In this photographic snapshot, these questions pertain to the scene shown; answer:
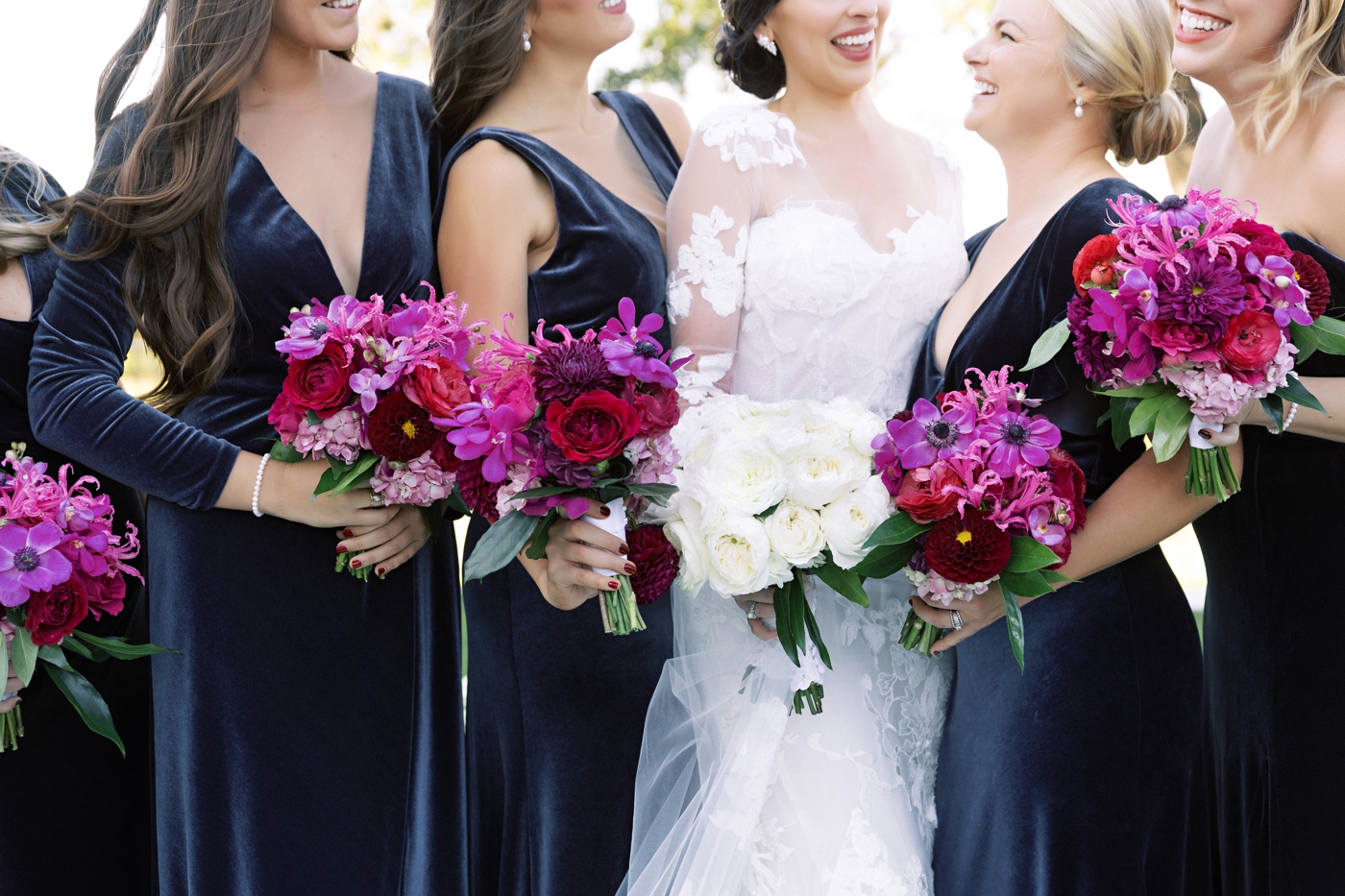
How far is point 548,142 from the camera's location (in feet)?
10.8

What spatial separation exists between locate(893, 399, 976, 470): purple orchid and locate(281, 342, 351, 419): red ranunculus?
125cm

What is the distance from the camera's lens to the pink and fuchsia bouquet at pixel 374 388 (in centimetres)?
258

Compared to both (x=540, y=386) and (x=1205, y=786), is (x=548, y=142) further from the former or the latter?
(x=1205, y=786)

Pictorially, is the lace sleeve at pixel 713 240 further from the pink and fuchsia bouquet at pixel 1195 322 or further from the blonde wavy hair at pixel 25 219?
the blonde wavy hair at pixel 25 219

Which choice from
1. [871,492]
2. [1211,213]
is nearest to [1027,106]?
[1211,213]

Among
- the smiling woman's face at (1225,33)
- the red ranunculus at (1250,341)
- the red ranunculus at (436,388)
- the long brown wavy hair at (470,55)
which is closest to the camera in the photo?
the red ranunculus at (1250,341)

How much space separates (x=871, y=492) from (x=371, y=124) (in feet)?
6.11

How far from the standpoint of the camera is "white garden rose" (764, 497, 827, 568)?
2492mm

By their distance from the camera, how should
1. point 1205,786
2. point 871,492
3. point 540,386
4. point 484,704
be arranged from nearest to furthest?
1. point 540,386
2. point 871,492
3. point 1205,786
4. point 484,704

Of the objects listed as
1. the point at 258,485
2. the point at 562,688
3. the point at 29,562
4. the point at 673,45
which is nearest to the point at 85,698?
the point at 29,562

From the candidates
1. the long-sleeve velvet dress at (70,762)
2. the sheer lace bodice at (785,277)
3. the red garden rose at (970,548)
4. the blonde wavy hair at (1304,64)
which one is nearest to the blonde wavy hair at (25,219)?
the long-sleeve velvet dress at (70,762)

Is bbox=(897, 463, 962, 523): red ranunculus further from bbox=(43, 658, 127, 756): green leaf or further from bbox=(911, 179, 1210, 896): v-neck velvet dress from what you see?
bbox=(43, 658, 127, 756): green leaf

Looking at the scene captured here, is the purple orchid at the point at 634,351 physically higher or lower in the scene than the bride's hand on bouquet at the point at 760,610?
higher

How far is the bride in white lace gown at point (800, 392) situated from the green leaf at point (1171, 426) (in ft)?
2.58
